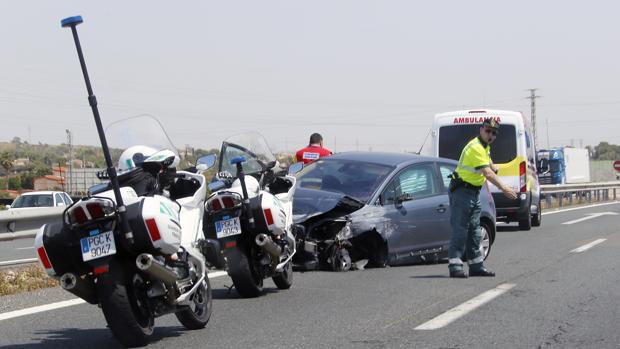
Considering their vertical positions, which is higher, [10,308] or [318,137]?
[318,137]

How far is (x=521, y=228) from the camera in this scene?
21500 mm

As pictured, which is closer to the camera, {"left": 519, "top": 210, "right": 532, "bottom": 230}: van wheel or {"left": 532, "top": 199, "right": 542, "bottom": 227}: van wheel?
{"left": 519, "top": 210, "right": 532, "bottom": 230}: van wheel

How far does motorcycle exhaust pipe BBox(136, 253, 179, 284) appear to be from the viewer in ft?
21.0

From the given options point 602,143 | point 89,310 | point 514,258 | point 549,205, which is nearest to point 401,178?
point 514,258

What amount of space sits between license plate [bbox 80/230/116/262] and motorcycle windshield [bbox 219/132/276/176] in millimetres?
3352

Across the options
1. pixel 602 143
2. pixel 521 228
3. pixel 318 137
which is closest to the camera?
pixel 318 137

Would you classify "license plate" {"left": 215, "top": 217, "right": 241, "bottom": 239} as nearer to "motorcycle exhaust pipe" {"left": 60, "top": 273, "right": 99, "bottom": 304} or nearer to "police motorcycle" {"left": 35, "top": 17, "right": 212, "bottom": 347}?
"police motorcycle" {"left": 35, "top": 17, "right": 212, "bottom": 347}

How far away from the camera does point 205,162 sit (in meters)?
8.06

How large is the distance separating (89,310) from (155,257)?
7.72ft

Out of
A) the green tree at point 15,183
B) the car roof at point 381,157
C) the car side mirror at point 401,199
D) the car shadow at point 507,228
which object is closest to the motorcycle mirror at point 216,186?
the car side mirror at point 401,199

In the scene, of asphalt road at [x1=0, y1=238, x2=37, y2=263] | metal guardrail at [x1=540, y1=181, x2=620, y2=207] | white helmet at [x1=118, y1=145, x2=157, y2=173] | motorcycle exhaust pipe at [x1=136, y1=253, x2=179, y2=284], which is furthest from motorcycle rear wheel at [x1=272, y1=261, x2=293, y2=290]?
metal guardrail at [x1=540, y1=181, x2=620, y2=207]

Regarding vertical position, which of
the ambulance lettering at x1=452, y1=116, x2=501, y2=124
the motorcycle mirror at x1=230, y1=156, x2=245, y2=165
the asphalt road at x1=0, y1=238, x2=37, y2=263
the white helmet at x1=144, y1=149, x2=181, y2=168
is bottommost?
the asphalt road at x1=0, y1=238, x2=37, y2=263

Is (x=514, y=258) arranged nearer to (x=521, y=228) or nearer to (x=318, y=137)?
(x=318, y=137)

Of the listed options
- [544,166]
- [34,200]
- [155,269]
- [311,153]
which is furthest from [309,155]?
[34,200]
